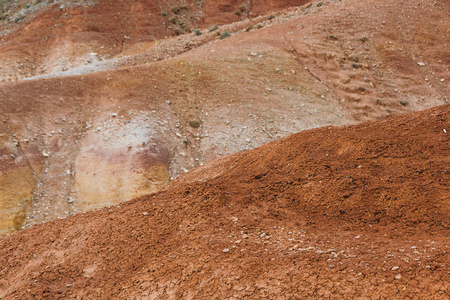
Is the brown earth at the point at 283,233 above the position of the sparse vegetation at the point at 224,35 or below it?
above

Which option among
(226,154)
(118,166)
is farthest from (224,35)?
(118,166)

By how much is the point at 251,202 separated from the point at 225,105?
1234 cm

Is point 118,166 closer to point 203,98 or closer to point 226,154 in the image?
point 226,154

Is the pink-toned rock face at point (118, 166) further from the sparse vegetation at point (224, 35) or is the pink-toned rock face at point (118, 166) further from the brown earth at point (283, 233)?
the sparse vegetation at point (224, 35)

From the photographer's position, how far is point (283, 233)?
7191mm

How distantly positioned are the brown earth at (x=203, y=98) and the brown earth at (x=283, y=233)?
22.9 feet

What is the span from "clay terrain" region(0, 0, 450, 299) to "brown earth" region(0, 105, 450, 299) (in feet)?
0.11

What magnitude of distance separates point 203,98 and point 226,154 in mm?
3807

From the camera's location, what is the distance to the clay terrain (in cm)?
648

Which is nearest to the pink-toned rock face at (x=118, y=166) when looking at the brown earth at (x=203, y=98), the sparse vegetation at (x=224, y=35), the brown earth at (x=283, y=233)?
the brown earth at (x=203, y=98)

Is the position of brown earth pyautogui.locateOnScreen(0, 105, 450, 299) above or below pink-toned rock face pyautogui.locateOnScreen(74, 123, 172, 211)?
above

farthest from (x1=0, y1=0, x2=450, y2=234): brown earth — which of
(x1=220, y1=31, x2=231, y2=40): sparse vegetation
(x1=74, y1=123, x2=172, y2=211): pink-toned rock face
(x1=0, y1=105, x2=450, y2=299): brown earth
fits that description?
(x1=0, y1=105, x2=450, y2=299): brown earth

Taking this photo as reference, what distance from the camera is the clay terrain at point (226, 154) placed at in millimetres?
6480

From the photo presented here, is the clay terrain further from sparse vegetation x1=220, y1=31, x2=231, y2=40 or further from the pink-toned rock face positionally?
sparse vegetation x1=220, y1=31, x2=231, y2=40
